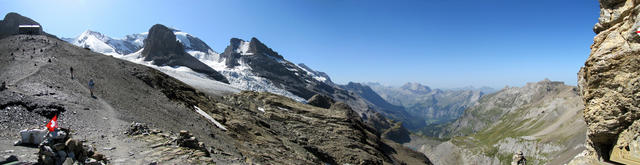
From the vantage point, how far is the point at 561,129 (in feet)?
476

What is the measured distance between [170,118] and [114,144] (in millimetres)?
12346

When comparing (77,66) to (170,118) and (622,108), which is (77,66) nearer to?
(170,118)

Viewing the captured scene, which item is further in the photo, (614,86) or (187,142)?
(187,142)

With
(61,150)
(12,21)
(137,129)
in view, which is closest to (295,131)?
(137,129)

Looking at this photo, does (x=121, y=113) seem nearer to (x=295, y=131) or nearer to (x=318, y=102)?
(x=295, y=131)

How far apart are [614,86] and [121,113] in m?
33.3

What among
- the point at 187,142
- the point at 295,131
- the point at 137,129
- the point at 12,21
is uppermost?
the point at 12,21

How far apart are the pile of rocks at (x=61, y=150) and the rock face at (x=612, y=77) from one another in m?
22.4

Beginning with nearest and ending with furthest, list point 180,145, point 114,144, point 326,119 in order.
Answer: point 114,144 → point 180,145 → point 326,119

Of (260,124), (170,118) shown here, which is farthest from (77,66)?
(260,124)

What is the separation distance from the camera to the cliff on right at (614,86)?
1112 centimetres

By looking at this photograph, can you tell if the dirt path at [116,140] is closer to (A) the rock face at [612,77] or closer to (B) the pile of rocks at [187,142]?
(B) the pile of rocks at [187,142]

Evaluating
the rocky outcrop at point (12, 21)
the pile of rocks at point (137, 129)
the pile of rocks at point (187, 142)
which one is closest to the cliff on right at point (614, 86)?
the pile of rocks at point (187, 142)

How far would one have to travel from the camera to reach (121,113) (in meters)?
25.0
